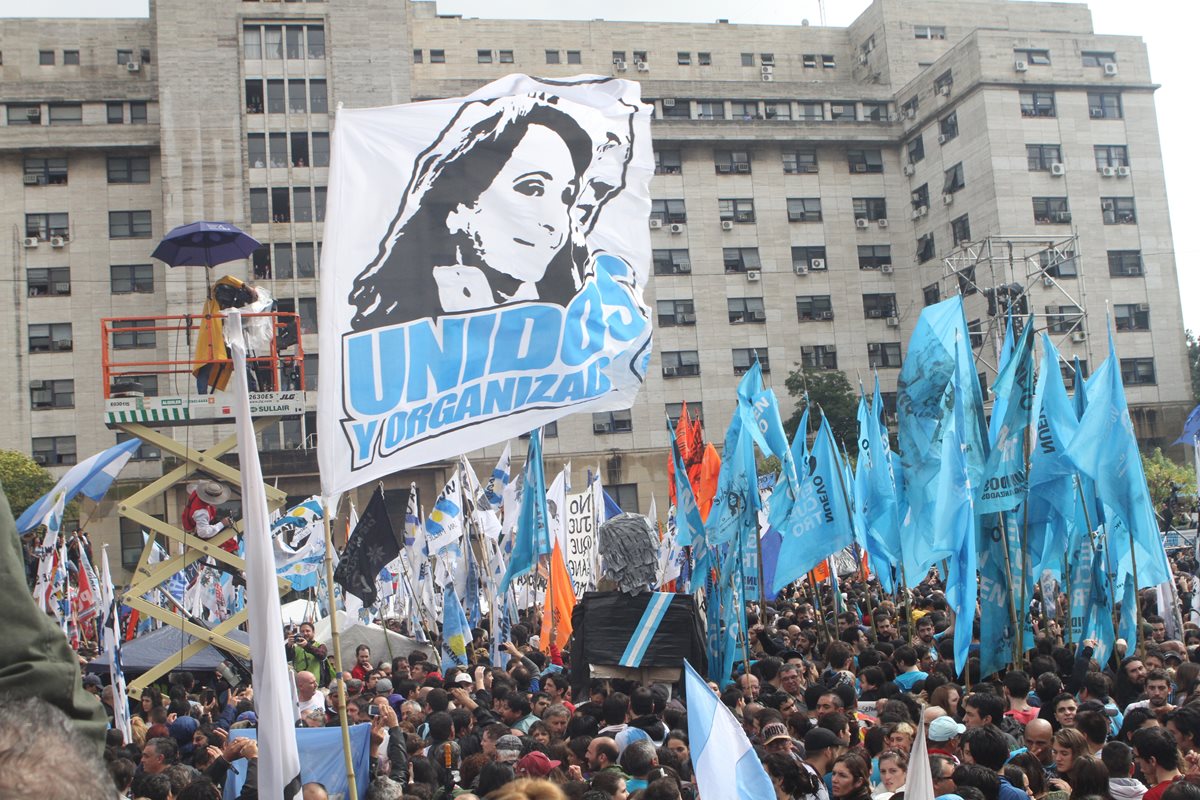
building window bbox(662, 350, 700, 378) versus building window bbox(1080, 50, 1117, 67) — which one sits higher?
building window bbox(1080, 50, 1117, 67)

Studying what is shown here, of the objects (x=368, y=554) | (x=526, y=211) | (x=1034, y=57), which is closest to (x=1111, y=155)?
(x=1034, y=57)

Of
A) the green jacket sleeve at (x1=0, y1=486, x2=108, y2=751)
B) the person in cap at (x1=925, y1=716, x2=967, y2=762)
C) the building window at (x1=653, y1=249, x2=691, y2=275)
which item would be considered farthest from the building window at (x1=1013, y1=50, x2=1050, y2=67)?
the green jacket sleeve at (x1=0, y1=486, x2=108, y2=751)

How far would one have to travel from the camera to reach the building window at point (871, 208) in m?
61.0

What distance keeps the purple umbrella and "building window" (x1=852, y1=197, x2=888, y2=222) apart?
4761 cm

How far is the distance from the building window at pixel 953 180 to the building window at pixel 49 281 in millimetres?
38012

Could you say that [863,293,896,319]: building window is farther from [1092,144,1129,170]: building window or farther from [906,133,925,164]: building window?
[1092,144,1129,170]: building window

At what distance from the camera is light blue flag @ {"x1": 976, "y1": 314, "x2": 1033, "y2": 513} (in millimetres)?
12641

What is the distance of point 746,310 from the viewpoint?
5856 cm

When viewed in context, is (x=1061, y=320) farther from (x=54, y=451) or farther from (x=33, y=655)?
(x=33, y=655)

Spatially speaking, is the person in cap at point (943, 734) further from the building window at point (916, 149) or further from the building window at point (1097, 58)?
the building window at point (916, 149)

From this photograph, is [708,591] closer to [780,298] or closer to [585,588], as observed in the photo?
[585,588]

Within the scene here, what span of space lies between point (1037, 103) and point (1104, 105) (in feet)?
11.1

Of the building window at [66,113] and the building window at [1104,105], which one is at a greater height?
the building window at [66,113]

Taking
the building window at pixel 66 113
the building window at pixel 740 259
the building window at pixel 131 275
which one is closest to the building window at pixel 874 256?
the building window at pixel 740 259
